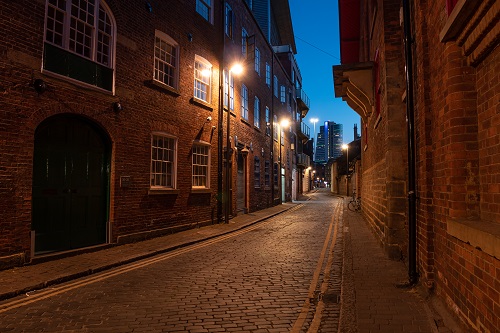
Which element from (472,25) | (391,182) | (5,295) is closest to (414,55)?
(472,25)

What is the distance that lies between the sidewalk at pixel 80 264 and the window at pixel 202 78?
18.8 ft

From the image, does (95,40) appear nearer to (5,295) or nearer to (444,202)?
(5,295)

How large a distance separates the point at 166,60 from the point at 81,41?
11.7 ft

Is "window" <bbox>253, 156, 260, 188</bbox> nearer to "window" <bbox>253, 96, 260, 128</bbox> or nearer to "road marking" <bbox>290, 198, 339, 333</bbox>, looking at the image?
"window" <bbox>253, 96, 260, 128</bbox>

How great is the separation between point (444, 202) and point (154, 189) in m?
8.70

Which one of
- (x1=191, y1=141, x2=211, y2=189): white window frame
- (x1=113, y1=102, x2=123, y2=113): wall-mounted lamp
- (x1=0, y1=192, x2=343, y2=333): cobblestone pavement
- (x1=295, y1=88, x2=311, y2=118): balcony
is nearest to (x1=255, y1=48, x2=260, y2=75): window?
(x1=191, y1=141, x2=211, y2=189): white window frame

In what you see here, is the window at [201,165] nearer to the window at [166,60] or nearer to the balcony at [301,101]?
the window at [166,60]

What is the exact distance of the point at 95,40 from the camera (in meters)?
9.31

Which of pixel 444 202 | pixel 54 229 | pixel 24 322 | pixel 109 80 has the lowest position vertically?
pixel 24 322

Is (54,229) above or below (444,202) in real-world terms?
below

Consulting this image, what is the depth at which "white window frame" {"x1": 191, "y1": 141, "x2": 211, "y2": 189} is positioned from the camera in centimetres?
1377

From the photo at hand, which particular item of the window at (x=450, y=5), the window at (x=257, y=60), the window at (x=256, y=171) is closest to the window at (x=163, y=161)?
the window at (x=450, y=5)

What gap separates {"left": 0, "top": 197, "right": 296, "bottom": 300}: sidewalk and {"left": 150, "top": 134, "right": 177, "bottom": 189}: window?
177 cm

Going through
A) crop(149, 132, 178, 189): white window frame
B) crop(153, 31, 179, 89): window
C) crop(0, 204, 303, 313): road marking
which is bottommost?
crop(0, 204, 303, 313): road marking
